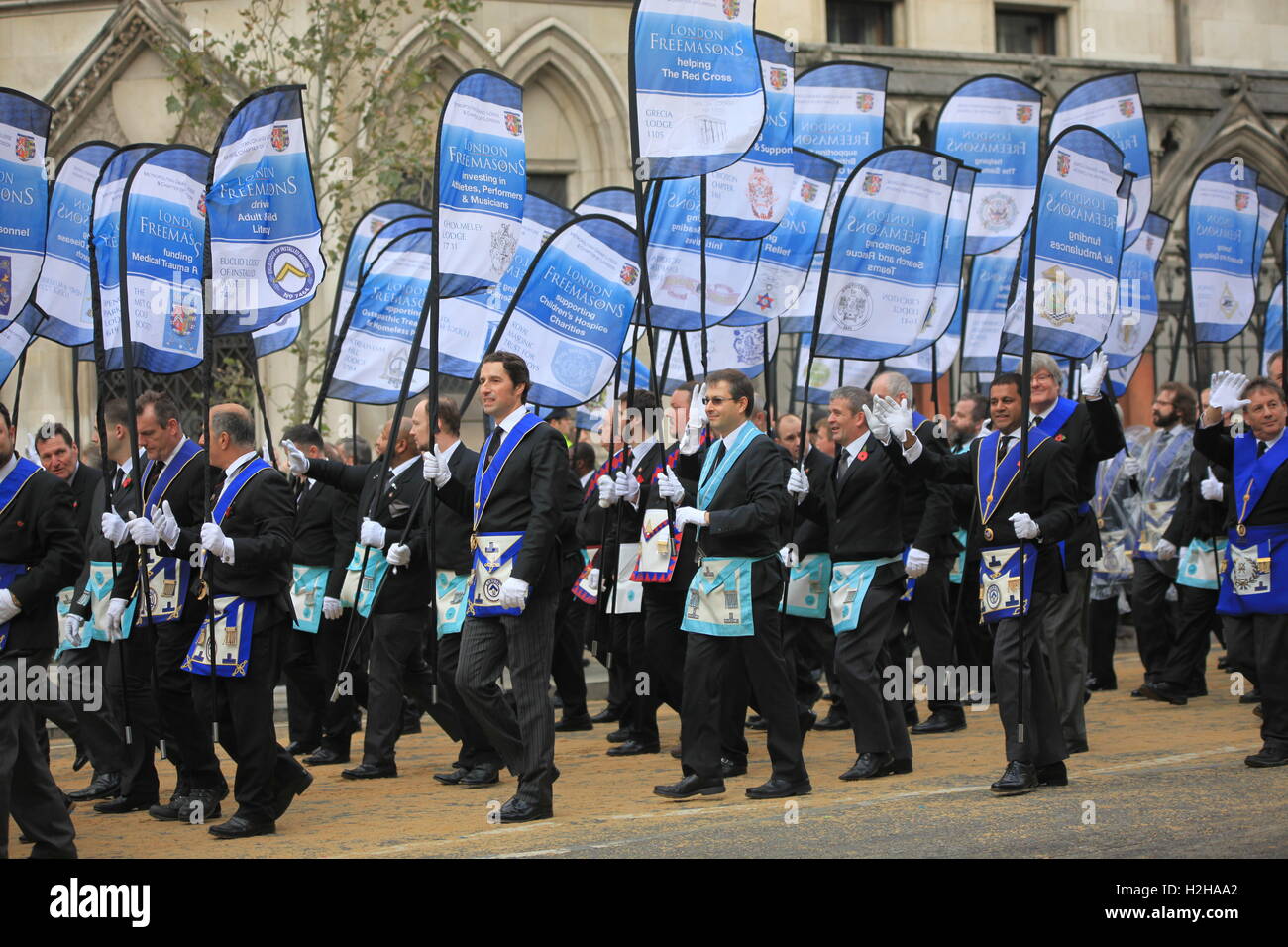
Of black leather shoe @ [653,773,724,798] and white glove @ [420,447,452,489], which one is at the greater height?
white glove @ [420,447,452,489]

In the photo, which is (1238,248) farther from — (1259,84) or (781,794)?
(1259,84)

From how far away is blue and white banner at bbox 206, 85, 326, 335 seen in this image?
9.20 metres

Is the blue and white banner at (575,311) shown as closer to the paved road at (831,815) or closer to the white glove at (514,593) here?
the paved road at (831,815)

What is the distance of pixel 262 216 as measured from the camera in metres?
9.37

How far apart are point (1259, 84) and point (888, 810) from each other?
2105 cm

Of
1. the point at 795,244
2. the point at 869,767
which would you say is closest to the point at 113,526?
the point at 869,767

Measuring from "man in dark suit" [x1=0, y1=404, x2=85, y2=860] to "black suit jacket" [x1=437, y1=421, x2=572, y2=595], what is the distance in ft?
6.65

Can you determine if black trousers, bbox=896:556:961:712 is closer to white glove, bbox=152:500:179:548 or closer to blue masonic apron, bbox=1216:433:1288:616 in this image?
blue masonic apron, bbox=1216:433:1288:616

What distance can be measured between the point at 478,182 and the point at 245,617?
3.14 metres

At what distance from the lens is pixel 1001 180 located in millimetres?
13742

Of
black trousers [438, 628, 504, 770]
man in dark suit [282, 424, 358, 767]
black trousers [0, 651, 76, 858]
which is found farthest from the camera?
man in dark suit [282, 424, 358, 767]

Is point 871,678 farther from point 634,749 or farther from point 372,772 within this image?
point 372,772

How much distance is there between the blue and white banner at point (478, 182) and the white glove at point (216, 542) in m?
2.30

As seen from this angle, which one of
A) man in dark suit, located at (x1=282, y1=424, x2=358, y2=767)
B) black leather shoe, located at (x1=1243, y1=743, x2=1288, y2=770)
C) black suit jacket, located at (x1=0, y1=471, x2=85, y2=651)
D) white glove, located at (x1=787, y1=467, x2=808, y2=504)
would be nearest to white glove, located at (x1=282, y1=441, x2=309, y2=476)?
man in dark suit, located at (x1=282, y1=424, x2=358, y2=767)
